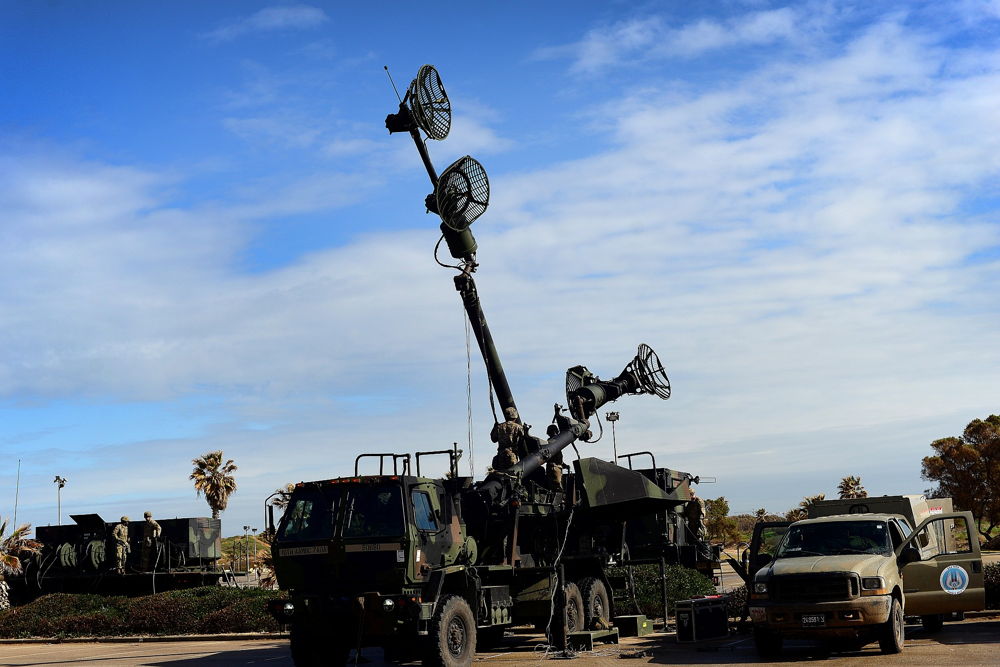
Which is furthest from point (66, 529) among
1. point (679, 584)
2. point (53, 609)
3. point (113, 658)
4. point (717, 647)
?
point (717, 647)

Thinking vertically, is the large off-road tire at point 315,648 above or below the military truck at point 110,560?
below

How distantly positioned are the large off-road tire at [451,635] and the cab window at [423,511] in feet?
3.32

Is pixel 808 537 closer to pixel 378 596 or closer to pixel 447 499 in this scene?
pixel 447 499

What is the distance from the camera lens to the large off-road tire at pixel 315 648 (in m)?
15.1

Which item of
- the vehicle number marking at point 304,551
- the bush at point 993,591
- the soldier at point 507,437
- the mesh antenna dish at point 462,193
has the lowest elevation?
the bush at point 993,591

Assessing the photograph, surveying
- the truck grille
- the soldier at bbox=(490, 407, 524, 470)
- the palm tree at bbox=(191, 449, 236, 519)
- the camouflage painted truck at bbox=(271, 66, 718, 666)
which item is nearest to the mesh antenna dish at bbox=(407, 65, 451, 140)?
the camouflage painted truck at bbox=(271, 66, 718, 666)

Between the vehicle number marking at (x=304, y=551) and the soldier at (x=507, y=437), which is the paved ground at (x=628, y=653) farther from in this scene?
the soldier at (x=507, y=437)

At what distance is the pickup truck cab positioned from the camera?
13.4 meters

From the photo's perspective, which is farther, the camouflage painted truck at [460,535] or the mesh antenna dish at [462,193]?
the mesh antenna dish at [462,193]

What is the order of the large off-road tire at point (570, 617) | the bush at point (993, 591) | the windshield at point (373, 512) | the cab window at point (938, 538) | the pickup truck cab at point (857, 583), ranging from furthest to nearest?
1. the bush at point (993, 591)
2. the large off-road tire at point (570, 617)
3. the cab window at point (938, 538)
4. the windshield at point (373, 512)
5. the pickup truck cab at point (857, 583)

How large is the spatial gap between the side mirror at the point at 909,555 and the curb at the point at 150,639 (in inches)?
487

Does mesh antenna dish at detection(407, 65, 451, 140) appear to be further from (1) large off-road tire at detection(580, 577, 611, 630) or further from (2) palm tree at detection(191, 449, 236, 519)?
(2) palm tree at detection(191, 449, 236, 519)

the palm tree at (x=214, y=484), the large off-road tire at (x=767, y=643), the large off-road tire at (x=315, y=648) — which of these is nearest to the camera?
the large off-road tire at (x=767, y=643)

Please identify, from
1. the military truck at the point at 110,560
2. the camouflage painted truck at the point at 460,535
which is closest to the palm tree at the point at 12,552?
the military truck at the point at 110,560
